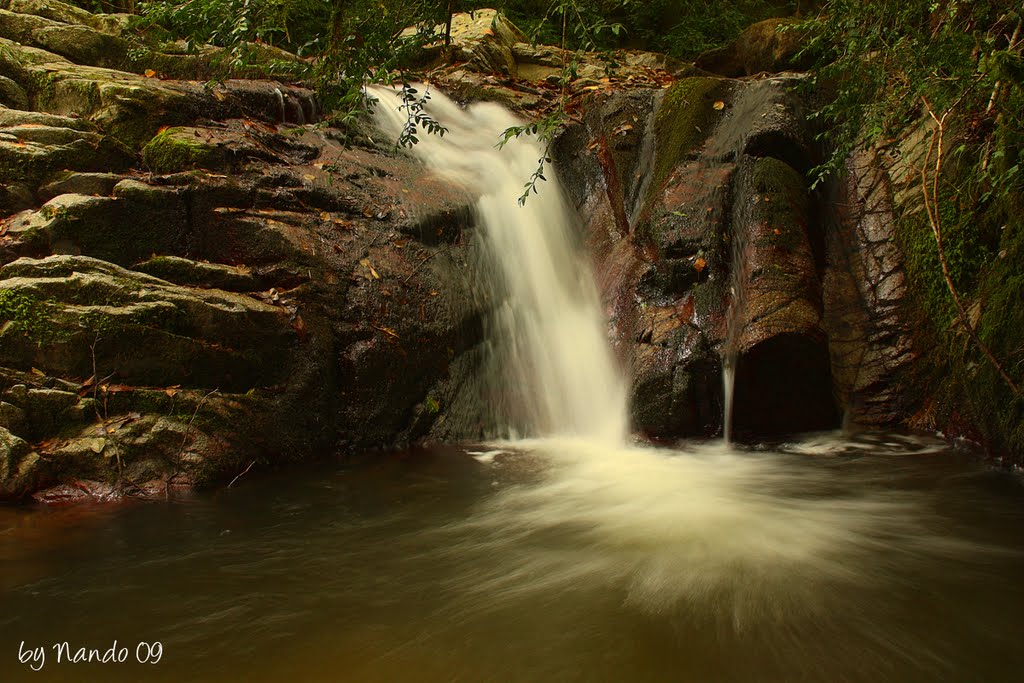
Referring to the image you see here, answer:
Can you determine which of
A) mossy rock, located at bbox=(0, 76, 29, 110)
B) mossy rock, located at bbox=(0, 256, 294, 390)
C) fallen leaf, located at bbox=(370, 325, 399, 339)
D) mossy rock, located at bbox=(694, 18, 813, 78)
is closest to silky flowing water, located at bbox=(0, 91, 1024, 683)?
mossy rock, located at bbox=(0, 256, 294, 390)

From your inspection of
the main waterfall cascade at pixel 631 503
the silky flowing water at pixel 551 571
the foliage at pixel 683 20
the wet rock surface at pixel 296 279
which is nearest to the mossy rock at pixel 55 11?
the wet rock surface at pixel 296 279

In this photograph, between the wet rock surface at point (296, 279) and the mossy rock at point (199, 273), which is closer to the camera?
the wet rock surface at point (296, 279)

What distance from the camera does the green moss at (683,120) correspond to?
6277 mm

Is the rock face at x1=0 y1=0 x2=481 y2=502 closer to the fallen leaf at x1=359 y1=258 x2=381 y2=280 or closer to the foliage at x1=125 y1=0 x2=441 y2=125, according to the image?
the fallen leaf at x1=359 y1=258 x2=381 y2=280

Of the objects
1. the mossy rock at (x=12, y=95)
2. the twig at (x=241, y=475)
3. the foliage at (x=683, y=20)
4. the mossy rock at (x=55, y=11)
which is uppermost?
the foliage at (x=683, y=20)

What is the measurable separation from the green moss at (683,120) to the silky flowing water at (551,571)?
128 inches

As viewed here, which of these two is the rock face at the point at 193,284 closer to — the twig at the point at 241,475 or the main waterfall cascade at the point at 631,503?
the twig at the point at 241,475

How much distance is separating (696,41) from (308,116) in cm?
1011

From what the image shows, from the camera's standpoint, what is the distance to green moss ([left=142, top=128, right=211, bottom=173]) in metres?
4.94

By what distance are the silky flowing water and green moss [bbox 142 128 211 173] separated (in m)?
2.85

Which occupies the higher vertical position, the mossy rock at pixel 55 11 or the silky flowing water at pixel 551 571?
Answer: the mossy rock at pixel 55 11

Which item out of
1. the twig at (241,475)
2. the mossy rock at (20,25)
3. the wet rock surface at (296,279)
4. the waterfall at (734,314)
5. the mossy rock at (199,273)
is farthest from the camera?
the mossy rock at (20,25)

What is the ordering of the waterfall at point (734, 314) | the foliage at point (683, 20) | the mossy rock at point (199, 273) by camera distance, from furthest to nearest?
the foliage at point (683, 20) → the waterfall at point (734, 314) → the mossy rock at point (199, 273)

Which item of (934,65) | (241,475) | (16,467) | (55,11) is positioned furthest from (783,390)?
(55,11)
